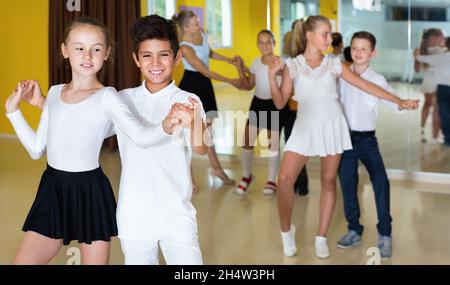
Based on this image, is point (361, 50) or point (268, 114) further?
point (268, 114)

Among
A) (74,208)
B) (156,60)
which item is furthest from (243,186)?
(156,60)

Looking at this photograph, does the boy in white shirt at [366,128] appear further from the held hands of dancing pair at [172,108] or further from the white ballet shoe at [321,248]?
the held hands of dancing pair at [172,108]

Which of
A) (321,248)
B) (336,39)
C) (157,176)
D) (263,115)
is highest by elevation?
(336,39)

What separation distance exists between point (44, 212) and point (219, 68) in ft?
13.2

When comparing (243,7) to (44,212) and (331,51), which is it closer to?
(331,51)

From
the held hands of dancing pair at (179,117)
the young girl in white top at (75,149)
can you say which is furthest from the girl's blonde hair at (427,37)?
the held hands of dancing pair at (179,117)

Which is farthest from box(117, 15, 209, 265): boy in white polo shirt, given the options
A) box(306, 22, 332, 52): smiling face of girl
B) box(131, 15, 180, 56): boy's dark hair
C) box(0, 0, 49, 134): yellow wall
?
box(0, 0, 49, 134): yellow wall

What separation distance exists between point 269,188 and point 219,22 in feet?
6.63

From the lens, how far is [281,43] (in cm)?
626

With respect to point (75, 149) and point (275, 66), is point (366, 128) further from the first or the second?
point (75, 149)

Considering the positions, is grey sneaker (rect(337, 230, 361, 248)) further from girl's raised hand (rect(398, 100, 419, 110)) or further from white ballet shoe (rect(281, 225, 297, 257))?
girl's raised hand (rect(398, 100, 419, 110))

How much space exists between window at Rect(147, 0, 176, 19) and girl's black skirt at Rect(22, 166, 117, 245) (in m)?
4.74

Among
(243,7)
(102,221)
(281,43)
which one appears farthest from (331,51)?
(102,221)

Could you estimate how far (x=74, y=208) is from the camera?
2.27 metres
